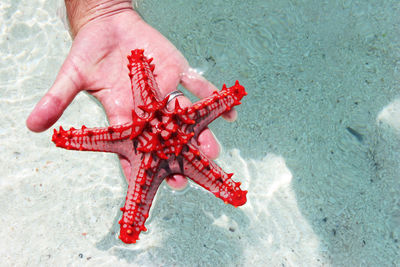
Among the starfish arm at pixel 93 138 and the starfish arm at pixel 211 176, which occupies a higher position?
the starfish arm at pixel 211 176

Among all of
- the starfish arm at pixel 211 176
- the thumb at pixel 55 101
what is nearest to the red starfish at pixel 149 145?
the starfish arm at pixel 211 176

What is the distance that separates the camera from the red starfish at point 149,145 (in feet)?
9.07

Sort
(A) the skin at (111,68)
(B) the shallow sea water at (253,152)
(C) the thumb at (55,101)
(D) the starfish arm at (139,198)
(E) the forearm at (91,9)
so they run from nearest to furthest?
(D) the starfish arm at (139,198) < (C) the thumb at (55,101) < (A) the skin at (111,68) < (E) the forearm at (91,9) < (B) the shallow sea water at (253,152)

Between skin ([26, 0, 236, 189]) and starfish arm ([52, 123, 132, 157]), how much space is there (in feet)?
0.84

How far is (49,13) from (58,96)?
274 centimetres

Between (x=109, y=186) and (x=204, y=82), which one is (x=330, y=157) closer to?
(x=204, y=82)

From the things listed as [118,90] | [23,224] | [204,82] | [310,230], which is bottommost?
[23,224]

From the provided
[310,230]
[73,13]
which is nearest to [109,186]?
[73,13]

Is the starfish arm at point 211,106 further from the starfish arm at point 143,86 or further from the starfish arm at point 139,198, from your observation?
the starfish arm at point 139,198

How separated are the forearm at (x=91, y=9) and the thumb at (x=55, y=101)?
1.01 m

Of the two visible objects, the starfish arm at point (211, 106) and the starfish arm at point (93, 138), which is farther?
the starfish arm at point (211, 106)

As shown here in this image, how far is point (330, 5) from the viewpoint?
4.85 meters

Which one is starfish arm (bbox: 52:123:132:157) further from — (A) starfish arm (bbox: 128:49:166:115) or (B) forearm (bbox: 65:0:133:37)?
(B) forearm (bbox: 65:0:133:37)

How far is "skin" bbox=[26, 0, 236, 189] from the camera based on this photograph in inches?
117
